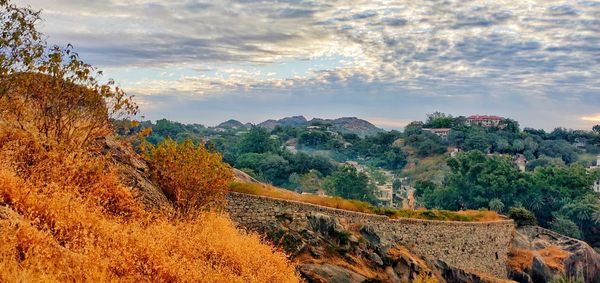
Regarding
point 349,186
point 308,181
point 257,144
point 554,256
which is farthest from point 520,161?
point 554,256

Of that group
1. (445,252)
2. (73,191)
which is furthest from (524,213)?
(73,191)

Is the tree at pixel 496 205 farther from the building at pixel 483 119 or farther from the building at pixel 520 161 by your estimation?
the building at pixel 483 119

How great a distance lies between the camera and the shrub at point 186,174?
19.1 metres

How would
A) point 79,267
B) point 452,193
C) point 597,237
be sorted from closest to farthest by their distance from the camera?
point 79,267
point 597,237
point 452,193

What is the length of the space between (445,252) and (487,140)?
327 feet

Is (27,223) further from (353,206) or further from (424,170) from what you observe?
(424,170)

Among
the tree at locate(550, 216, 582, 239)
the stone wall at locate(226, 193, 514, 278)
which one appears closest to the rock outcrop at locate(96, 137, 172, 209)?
the stone wall at locate(226, 193, 514, 278)

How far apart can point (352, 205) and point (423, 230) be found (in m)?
4.15

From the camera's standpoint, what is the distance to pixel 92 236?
11.2 metres

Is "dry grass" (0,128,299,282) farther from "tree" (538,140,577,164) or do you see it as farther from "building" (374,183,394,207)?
"tree" (538,140,577,164)

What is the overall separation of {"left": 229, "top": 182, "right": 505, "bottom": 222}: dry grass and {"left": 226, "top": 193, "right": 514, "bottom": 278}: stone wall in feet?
2.68

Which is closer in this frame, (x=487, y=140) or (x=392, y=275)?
(x=392, y=275)

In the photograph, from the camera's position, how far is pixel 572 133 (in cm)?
15612

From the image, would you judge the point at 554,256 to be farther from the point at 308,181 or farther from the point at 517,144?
the point at 517,144
